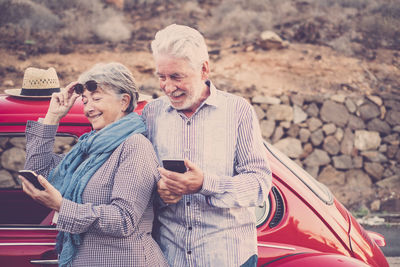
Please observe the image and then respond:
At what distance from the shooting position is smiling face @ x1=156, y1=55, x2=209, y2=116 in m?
2.03

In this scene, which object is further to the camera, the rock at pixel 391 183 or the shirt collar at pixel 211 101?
the rock at pixel 391 183

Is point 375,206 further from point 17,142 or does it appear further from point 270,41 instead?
point 17,142

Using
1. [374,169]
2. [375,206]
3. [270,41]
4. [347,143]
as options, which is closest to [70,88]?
[375,206]

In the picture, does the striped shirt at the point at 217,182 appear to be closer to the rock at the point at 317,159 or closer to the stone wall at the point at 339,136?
the stone wall at the point at 339,136

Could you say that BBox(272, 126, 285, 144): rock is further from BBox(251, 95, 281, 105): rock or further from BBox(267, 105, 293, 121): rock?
BBox(251, 95, 281, 105): rock

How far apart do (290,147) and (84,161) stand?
21.8ft

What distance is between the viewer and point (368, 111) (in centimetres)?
862

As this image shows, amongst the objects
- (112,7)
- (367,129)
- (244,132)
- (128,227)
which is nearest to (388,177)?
(367,129)

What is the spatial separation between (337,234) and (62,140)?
15.7ft

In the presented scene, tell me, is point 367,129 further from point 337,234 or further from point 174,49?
point 174,49

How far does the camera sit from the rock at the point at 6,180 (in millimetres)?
5215

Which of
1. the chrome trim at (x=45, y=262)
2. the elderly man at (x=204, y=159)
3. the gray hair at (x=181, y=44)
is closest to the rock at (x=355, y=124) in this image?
the elderly man at (x=204, y=159)

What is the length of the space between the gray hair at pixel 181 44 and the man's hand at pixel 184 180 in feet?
1.87

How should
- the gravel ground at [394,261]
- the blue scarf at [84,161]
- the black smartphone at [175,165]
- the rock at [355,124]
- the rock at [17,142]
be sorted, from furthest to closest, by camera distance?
1. the rock at [355,124]
2. the rock at [17,142]
3. the gravel ground at [394,261]
4. the blue scarf at [84,161]
5. the black smartphone at [175,165]
